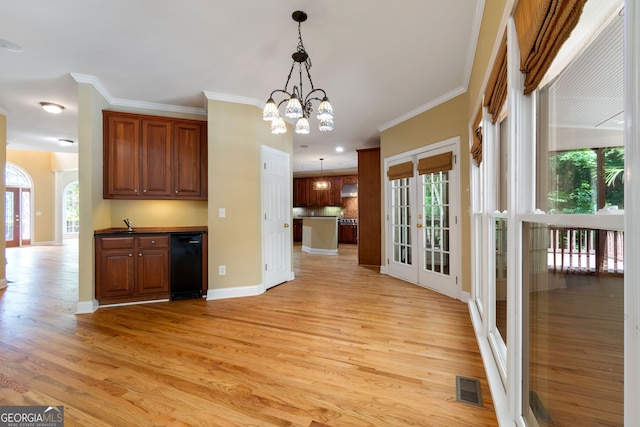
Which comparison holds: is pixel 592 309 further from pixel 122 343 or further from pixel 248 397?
pixel 122 343

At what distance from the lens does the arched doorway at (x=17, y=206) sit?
866 cm

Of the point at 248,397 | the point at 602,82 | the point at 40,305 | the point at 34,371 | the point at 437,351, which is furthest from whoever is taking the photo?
the point at 40,305

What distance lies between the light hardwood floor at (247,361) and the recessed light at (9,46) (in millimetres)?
2641

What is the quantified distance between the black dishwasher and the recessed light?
2269mm

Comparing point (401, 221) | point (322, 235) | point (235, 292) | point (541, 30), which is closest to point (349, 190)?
point (322, 235)

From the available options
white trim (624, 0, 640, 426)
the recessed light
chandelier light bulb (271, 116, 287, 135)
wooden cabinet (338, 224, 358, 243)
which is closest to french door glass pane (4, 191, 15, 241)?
the recessed light

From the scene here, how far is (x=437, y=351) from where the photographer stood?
219 cm

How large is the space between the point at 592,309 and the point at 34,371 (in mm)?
3174

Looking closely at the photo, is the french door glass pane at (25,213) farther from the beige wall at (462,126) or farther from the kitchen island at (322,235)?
the beige wall at (462,126)

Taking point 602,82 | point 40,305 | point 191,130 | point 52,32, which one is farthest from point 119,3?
point 40,305

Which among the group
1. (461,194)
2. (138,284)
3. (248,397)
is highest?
(461,194)

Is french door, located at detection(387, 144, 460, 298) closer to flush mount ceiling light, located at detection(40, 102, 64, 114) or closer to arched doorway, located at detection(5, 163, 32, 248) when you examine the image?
flush mount ceiling light, located at detection(40, 102, 64, 114)

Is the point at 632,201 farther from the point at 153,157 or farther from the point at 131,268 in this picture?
the point at 153,157

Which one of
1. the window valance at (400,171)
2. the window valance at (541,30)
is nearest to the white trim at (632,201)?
the window valance at (541,30)
